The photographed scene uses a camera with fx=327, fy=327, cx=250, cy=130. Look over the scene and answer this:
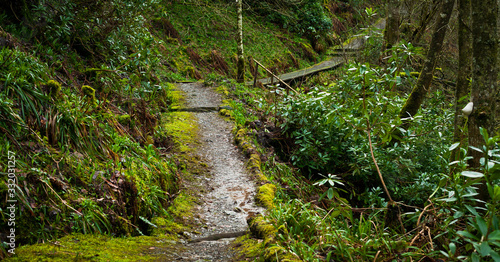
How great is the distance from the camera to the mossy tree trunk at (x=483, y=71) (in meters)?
2.47

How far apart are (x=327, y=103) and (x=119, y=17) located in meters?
4.42

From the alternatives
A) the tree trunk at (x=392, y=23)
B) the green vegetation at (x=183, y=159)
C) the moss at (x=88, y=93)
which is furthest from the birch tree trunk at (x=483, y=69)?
the tree trunk at (x=392, y=23)

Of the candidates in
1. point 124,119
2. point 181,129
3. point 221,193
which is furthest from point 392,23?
point 124,119

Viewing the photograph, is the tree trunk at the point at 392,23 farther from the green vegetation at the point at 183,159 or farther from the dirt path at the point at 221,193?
the dirt path at the point at 221,193

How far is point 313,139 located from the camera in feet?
19.0

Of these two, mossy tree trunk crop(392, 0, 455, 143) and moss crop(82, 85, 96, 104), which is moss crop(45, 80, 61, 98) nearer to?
moss crop(82, 85, 96, 104)

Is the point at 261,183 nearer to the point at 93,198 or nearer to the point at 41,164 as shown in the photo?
the point at 93,198

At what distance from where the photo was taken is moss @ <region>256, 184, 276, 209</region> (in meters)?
4.01

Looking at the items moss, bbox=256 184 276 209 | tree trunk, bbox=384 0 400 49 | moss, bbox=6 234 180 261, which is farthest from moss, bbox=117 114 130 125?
tree trunk, bbox=384 0 400 49

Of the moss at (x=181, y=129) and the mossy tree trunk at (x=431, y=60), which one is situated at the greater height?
the mossy tree trunk at (x=431, y=60)

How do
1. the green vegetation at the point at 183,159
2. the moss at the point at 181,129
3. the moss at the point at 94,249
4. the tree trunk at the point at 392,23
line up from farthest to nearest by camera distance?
1. the tree trunk at the point at 392,23
2. the moss at the point at 181,129
3. the green vegetation at the point at 183,159
4. the moss at the point at 94,249

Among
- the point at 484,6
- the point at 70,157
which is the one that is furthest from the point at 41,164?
the point at 484,6

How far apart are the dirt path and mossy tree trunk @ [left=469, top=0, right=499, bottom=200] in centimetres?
224

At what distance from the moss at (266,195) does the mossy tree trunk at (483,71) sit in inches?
86.2
